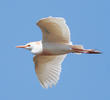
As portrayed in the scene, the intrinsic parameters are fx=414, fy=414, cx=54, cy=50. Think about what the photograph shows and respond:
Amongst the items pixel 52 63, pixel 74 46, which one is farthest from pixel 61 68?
pixel 74 46

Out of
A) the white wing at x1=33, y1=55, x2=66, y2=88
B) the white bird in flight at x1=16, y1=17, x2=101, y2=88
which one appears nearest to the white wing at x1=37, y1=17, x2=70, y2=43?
the white bird in flight at x1=16, y1=17, x2=101, y2=88

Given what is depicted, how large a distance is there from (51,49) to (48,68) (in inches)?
42.8

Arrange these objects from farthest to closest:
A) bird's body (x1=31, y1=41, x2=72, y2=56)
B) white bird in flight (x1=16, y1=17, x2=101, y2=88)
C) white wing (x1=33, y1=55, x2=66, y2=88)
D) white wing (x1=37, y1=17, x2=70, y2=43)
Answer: white wing (x1=33, y1=55, x2=66, y2=88) < bird's body (x1=31, y1=41, x2=72, y2=56) < white bird in flight (x1=16, y1=17, x2=101, y2=88) < white wing (x1=37, y1=17, x2=70, y2=43)

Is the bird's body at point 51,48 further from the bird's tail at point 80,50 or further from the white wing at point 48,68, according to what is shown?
the white wing at point 48,68

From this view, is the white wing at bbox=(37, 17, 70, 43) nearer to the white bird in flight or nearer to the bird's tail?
the white bird in flight

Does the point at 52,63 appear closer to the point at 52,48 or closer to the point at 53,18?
the point at 52,48

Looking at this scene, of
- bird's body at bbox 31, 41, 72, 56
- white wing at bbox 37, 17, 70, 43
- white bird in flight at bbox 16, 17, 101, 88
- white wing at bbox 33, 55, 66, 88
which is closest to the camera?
white wing at bbox 37, 17, 70, 43

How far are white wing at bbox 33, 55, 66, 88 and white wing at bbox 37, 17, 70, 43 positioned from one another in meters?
0.98

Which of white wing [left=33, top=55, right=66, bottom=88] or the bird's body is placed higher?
the bird's body

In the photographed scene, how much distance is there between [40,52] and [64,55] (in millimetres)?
1215

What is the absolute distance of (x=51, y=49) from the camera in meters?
12.3

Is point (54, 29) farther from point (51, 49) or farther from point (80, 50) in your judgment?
point (80, 50)

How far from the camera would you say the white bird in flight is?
11.8 metres

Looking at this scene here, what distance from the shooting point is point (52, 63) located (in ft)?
43.4
